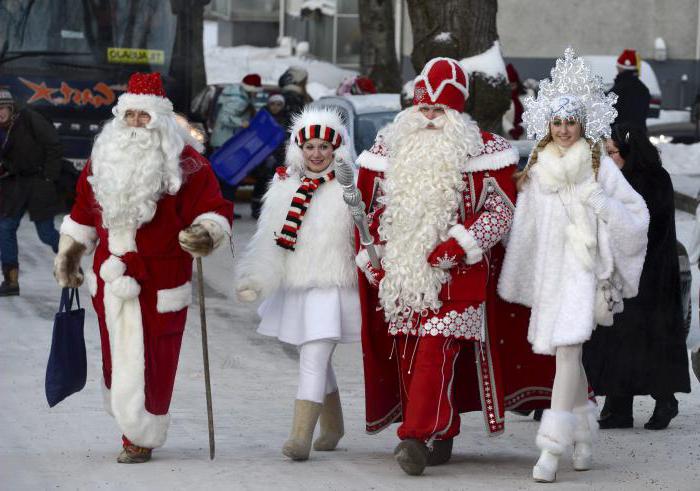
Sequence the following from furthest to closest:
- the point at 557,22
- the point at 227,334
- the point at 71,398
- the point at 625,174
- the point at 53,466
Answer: the point at 557,22
the point at 227,334
the point at 71,398
the point at 625,174
the point at 53,466

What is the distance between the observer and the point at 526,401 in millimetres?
7719

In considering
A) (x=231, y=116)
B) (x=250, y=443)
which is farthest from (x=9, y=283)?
(x=231, y=116)

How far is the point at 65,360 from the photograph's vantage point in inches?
300

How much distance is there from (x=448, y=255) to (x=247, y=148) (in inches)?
393

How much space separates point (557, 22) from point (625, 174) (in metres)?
29.8

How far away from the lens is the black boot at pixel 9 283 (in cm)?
1310

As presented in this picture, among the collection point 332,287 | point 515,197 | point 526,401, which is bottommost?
point 526,401

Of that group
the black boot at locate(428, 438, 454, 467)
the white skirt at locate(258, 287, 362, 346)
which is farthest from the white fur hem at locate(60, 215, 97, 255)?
the black boot at locate(428, 438, 454, 467)

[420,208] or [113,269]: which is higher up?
[420,208]

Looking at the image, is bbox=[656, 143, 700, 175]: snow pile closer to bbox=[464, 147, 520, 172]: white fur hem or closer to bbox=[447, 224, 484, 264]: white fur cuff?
bbox=[464, 147, 520, 172]: white fur hem

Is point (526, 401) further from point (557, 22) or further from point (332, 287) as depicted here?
point (557, 22)

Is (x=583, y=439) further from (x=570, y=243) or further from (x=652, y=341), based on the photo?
(x=652, y=341)

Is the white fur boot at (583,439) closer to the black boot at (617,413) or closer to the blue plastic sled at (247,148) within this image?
the black boot at (617,413)

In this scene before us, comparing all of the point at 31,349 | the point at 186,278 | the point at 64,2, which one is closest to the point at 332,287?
the point at 186,278
